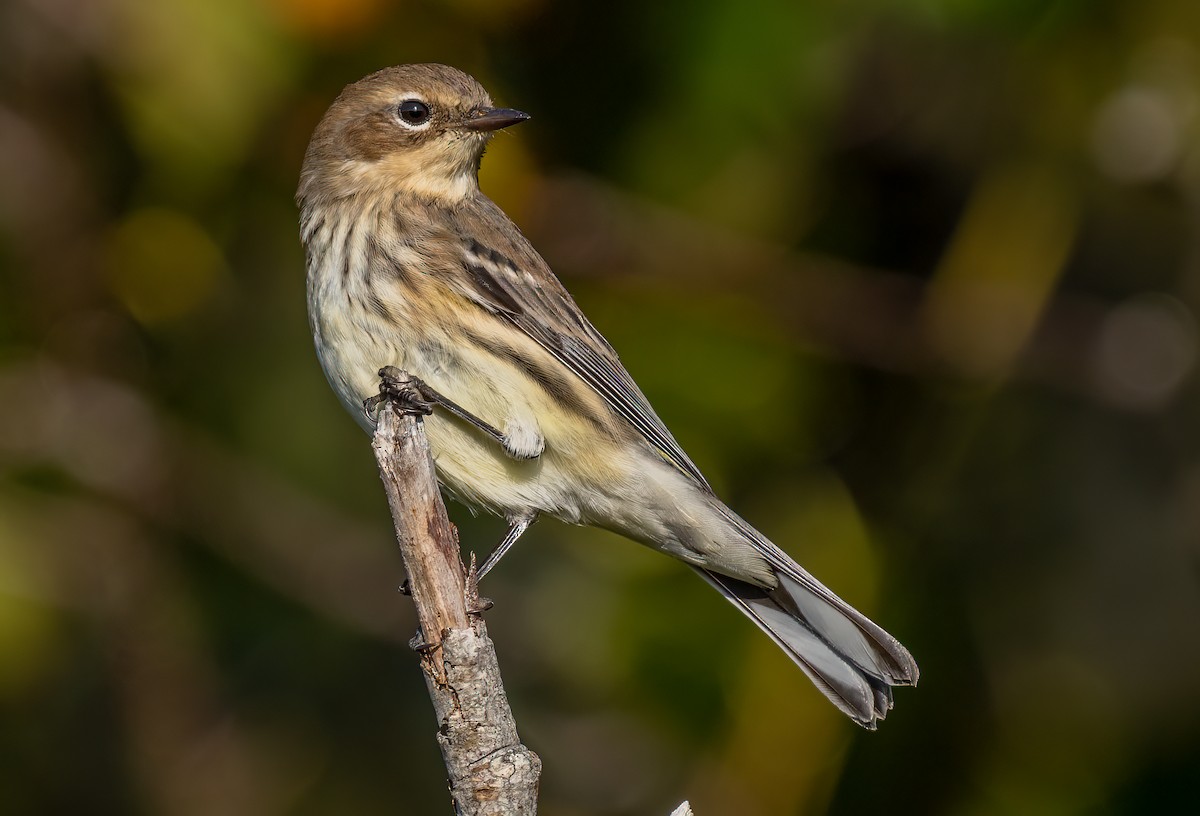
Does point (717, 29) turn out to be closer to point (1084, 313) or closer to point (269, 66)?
point (269, 66)

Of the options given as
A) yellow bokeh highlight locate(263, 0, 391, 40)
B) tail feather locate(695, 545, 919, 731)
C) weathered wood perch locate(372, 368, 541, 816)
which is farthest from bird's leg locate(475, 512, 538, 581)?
yellow bokeh highlight locate(263, 0, 391, 40)

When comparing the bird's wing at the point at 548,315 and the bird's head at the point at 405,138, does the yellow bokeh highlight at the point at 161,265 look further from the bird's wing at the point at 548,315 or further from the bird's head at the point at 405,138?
the bird's wing at the point at 548,315

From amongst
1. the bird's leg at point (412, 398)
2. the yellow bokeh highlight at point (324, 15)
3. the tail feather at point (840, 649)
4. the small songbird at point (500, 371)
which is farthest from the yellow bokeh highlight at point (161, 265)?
the tail feather at point (840, 649)

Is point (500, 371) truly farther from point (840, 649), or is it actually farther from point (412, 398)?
point (840, 649)

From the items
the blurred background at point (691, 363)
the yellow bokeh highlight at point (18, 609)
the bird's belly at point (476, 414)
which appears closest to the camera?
the bird's belly at point (476, 414)

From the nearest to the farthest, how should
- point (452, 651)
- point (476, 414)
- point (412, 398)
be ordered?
point (452, 651) → point (412, 398) → point (476, 414)

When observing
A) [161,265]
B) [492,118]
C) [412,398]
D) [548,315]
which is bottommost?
[412,398]

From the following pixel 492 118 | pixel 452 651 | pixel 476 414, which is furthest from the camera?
pixel 492 118

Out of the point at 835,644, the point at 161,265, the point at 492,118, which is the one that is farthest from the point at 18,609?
the point at 835,644
